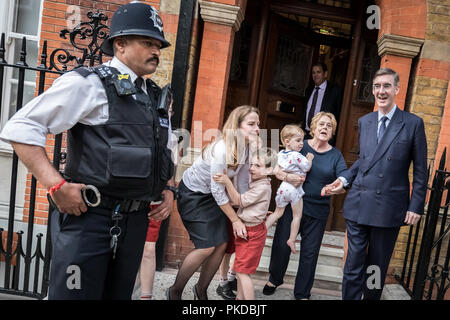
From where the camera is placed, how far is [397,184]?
10.7 ft

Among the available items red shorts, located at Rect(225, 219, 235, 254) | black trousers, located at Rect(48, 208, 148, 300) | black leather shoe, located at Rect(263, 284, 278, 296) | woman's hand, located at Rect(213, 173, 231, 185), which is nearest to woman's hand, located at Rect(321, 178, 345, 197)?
red shorts, located at Rect(225, 219, 235, 254)

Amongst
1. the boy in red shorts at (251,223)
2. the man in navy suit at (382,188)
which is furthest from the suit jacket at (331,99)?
the boy in red shorts at (251,223)

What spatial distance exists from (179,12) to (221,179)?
2378mm

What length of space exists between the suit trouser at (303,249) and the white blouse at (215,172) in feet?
3.04

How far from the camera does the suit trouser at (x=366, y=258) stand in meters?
3.32

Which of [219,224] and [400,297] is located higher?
[219,224]

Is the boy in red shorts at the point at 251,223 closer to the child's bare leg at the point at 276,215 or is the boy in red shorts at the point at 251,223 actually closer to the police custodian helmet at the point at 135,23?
the child's bare leg at the point at 276,215

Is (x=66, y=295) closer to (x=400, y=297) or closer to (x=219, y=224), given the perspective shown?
(x=219, y=224)

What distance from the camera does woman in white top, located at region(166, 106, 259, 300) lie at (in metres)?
3.11

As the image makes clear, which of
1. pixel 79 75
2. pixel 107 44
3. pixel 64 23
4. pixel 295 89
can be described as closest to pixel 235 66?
pixel 295 89

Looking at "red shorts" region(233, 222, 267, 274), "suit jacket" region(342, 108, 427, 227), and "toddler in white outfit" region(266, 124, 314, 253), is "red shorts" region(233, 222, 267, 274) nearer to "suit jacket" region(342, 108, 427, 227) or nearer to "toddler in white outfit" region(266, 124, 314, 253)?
"toddler in white outfit" region(266, 124, 314, 253)

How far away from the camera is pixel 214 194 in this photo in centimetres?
311

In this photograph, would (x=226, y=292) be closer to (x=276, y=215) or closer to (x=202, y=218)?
(x=276, y=215)

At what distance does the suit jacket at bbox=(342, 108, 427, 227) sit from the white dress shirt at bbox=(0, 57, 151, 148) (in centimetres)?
235
